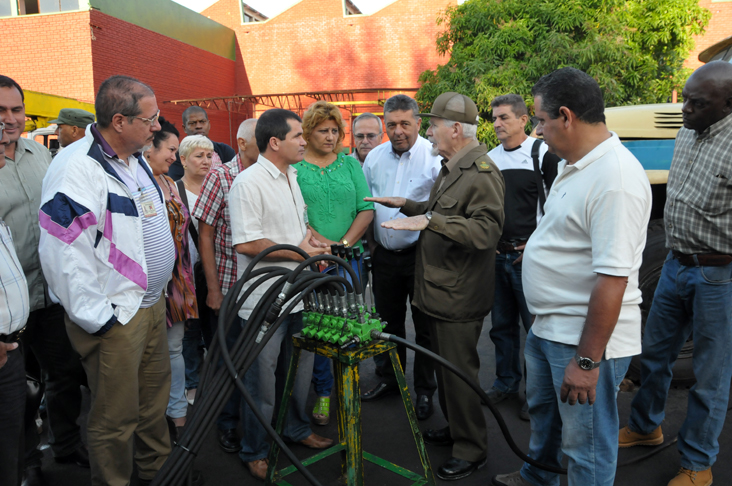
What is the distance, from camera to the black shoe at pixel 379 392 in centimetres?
372

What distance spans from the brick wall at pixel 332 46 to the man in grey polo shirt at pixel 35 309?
17.9 m

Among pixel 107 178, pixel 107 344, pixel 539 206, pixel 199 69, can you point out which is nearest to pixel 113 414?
pixel 107 344

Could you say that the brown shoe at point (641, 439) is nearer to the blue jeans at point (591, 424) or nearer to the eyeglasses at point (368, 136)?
the blue jeans at point (591, 424)

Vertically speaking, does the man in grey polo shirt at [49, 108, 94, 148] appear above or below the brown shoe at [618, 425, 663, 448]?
above

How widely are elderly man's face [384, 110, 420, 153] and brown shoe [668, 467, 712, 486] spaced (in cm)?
255

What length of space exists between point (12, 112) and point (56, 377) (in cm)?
147

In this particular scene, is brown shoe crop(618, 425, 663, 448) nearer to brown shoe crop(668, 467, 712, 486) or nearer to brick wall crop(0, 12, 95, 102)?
brown shoe crop(668, 467, 712, 486)

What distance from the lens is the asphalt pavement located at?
2781 millimetres

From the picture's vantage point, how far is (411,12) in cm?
1908

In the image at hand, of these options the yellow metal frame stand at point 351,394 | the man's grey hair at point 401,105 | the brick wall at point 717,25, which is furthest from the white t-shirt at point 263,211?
the brick wall at point 717,25

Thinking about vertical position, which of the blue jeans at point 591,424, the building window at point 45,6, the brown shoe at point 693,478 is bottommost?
the brown shoe at point 693,478

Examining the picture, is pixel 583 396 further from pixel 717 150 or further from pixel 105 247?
pixel 105 247

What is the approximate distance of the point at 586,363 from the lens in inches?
71.2

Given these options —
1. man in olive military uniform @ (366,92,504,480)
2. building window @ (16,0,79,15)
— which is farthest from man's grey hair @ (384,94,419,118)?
building window @ (16,0,79,15)
